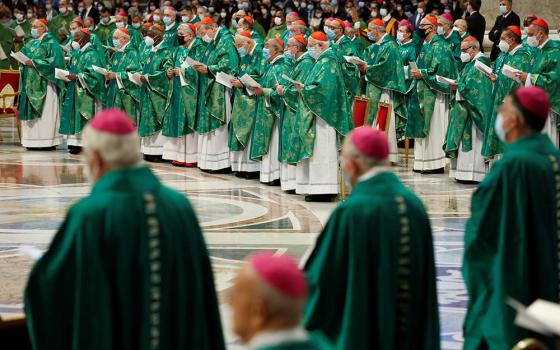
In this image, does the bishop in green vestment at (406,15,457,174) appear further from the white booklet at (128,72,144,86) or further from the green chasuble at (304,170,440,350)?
the green chasuble at (304,170,440,350)

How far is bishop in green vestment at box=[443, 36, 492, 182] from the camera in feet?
49.5

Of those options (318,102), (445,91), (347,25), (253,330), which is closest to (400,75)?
(445,91)

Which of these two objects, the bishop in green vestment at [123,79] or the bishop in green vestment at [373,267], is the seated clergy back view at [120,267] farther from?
the bishop in green vestment at [123,79]

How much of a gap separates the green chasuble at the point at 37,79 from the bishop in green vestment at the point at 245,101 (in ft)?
13.4

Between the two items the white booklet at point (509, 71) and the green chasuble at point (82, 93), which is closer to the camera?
the white booklet at point (509, 71)

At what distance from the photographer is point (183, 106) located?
1698 centimetres

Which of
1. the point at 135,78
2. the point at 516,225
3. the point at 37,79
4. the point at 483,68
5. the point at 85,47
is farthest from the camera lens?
the point at 37,79

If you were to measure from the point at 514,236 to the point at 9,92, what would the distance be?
14061mm

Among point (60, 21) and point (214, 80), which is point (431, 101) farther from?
point (60, 21)

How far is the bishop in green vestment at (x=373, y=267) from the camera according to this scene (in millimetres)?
5352

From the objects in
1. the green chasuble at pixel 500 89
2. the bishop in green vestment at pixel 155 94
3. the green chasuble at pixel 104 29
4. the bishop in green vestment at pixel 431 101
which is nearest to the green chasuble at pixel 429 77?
the bishop in green vestment at pixel 431 101

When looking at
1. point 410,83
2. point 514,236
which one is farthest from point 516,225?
point 410,83

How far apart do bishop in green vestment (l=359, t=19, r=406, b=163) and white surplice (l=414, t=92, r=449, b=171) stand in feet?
1.65

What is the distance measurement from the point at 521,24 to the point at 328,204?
6.73m
